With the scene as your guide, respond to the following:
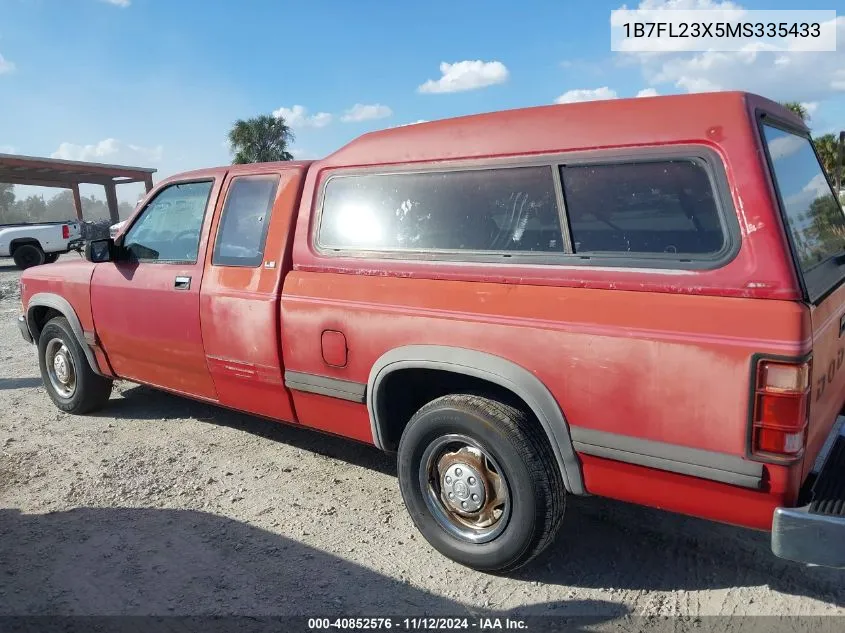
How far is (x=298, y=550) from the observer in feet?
10.4

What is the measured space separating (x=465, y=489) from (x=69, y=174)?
30230 millimetres

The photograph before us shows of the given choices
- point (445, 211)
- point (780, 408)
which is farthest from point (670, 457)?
point (445, 211)

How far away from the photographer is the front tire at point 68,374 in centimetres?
502

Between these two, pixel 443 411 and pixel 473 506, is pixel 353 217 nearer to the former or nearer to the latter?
pixel 443 411

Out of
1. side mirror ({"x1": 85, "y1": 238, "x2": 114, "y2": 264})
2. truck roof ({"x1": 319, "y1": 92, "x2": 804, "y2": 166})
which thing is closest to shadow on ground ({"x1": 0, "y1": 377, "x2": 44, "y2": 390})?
side mirror ({"x1": 85, "y1": 238, "x2": 114, "y2": 264})

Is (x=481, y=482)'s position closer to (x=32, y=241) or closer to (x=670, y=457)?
(x=670, y=457)

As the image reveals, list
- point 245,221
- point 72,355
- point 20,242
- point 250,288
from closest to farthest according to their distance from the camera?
A: 1. point 250,288
2. point 245,221
3. point 72,355
4. point 20,242

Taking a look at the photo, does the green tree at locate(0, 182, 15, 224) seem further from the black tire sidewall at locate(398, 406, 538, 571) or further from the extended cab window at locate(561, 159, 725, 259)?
the extended cab window at locate(561, 159, 725, 259)

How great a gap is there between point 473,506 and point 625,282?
124 centimetres

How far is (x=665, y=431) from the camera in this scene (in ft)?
7.57

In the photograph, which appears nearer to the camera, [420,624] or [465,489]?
[420,624]

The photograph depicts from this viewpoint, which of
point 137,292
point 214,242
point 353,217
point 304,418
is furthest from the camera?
point 137,292

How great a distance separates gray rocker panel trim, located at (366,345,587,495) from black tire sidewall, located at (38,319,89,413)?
3.21m

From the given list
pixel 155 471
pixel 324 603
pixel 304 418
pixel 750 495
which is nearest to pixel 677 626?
pixel 750 495
